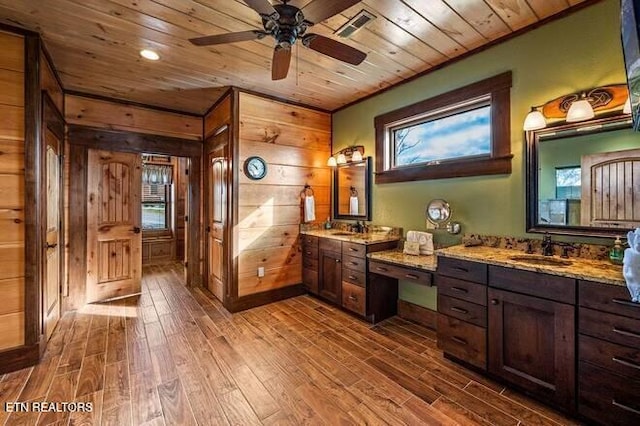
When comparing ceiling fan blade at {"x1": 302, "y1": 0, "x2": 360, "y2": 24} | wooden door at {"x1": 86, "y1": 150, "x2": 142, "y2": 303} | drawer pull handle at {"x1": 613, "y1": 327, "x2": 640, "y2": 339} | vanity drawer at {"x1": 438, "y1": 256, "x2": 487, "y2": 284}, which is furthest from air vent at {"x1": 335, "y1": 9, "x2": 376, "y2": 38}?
wooden door at {"x1": 86, "y1": 150, "x2": 142, "y2": 303}

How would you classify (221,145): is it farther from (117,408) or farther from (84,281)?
(117,408)

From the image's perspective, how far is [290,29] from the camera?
1.78 m

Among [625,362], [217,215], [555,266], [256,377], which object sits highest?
[217,215]

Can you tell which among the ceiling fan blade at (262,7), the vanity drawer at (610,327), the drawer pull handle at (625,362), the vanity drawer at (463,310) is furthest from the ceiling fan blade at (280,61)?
the drawer pull handle at (625,362)

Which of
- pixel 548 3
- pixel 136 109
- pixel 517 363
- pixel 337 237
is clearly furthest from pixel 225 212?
pixel 548 3

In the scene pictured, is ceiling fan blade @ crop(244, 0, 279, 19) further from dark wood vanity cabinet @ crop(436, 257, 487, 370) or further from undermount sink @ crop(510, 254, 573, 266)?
undermount sink @ crop(510, 254, 573, 266)

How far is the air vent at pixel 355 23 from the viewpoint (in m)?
2.09

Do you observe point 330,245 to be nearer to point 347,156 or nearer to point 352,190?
point 352,190

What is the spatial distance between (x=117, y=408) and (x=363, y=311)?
6.99 ft

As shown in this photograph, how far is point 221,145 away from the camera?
364cm

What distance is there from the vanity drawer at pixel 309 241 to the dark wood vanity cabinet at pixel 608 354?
2.58 meters

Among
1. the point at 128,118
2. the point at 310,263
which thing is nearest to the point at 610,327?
the point at 310,263

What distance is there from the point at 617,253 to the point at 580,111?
0.97 m

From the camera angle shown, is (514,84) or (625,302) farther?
(514,84)
